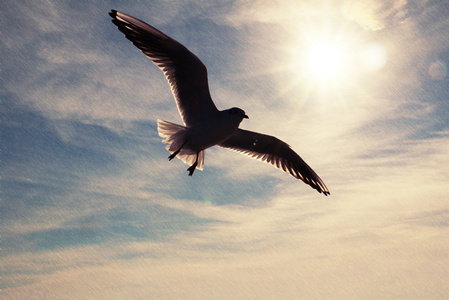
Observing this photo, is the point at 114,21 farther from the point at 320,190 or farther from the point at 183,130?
the point at 320,190

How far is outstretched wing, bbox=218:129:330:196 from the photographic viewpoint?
11672 millimetres

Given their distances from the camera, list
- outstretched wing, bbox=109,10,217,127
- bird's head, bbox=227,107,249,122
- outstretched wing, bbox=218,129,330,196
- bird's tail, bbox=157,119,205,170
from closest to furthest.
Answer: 1. outstretched wing, bbox=109,10,217,127
2. bird's head, bbox=227,107,249,122
3. bird's tail, bbox=157,119,205,170
4. outstretched wing, bbox=218,129,330,196

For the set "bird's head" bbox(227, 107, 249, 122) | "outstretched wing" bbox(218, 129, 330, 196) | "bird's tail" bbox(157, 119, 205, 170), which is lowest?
"bird's tail" bbox(157, 119, 205, 170)

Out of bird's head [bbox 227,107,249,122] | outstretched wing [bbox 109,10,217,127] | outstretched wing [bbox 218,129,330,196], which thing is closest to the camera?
outstretched wing [bbox 109,10,217,127]

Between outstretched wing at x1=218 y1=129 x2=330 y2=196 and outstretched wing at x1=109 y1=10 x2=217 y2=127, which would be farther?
outstretched wing at x1=218 y1=129 x2=330 y2=196

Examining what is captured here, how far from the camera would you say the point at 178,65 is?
9.44 metres

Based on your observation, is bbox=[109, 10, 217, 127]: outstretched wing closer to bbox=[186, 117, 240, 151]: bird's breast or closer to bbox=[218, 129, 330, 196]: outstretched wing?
bbox=[186, 117, 240, 151]: bird's breast

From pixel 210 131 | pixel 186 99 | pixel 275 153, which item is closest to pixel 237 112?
pixel 210 131

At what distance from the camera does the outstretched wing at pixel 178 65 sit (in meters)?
9.02

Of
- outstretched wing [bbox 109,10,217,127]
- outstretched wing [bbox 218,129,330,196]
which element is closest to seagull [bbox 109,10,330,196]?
outstretched wing [bbox 109,10,217,127]

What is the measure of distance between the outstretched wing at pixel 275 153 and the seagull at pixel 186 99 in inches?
73.2

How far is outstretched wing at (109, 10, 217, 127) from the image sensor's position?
9023mm

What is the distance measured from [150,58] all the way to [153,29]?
74cm

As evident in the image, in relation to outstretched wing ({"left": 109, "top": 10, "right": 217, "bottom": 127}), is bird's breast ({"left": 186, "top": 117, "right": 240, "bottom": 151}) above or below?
below
